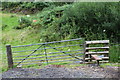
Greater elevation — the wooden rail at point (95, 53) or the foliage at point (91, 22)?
the foliage at point (91, 22)

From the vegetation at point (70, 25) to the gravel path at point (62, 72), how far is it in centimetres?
104

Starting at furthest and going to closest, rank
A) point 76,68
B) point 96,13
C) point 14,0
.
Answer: point 14,0, point 96,13, point 76,68

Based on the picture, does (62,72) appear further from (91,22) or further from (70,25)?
(70,25)

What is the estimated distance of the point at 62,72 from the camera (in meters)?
6.66

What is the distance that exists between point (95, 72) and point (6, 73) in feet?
10.2

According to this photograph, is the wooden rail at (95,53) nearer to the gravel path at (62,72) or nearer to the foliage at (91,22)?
the gravel path at (62,72)

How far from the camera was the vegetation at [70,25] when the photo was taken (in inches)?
387

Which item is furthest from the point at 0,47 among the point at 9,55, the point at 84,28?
the point at 84,28

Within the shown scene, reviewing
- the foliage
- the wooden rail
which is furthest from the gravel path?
the foliage

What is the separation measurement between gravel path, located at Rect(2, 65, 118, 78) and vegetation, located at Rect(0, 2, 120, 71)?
1.04 meters

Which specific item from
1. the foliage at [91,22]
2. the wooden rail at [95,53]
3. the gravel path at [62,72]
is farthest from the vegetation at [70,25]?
the gravel path at [62,72]

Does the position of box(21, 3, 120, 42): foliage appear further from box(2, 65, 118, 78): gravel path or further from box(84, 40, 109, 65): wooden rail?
box(2, 65, 118, 78): gravel path

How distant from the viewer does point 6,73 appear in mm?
6852

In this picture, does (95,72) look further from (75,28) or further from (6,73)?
(75,28)
